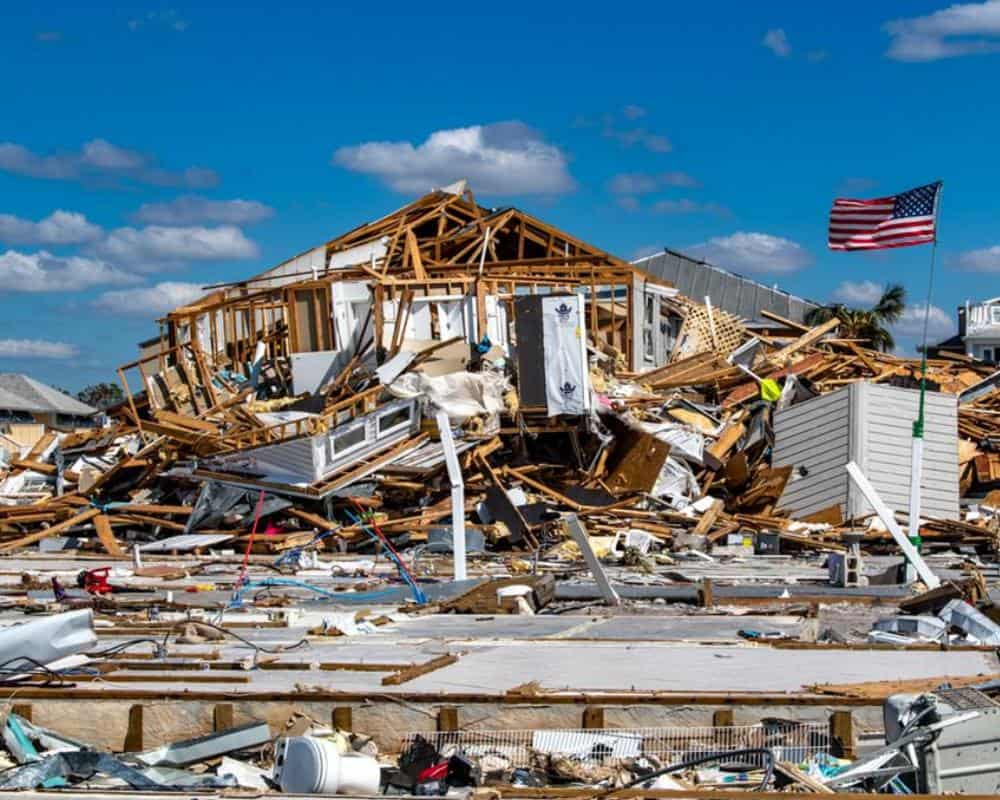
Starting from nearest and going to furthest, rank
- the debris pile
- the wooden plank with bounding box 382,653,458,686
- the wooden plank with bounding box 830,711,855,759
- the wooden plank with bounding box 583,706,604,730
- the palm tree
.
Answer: the wooden plank with bounding box 830,711,855,759
the debris pile
the wooden plank with bounding box 583,706,604,730
the wooden plank with bounding box 382,653,458,686
the palm tree

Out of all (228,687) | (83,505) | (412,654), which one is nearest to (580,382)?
(83,505)

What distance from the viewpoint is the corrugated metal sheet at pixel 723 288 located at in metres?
52.3

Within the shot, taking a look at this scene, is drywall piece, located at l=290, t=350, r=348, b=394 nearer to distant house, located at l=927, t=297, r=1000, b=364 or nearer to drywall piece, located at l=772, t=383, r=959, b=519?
drywall piece, located at l=772, t=383, r=959, b=519

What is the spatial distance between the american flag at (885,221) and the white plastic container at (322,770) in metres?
12.7

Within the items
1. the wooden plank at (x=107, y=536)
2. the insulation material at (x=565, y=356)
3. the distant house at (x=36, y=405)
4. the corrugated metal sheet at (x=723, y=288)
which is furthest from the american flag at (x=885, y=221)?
the distant house at (x=36, y=405)

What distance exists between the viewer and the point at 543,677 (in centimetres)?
968

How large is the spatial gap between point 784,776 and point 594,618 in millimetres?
5727

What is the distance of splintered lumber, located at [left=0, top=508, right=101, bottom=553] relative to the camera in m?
22.9

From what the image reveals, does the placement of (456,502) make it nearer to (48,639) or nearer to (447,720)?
(48,639)

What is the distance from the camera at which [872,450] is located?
23.2m

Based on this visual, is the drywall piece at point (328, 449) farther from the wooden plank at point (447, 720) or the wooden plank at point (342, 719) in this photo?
the wooden plank at point (447, 720)

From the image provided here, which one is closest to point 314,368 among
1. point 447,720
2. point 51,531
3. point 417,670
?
point 51,531

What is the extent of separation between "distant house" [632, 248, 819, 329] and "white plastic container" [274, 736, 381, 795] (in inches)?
1767

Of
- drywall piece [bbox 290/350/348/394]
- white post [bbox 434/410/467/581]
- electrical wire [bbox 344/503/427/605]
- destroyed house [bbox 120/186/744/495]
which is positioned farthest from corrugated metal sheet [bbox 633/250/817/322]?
white post [bbox 434/410/467/581]
